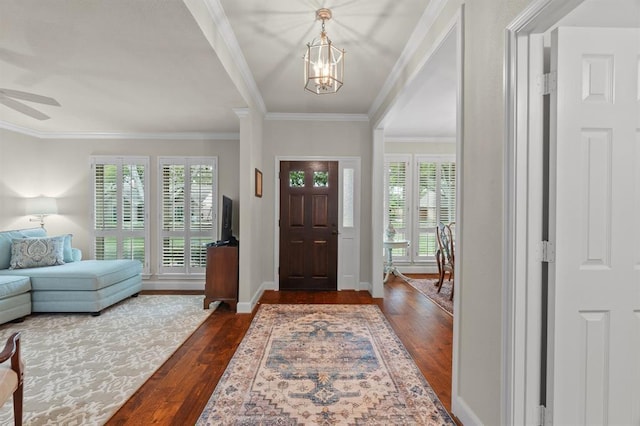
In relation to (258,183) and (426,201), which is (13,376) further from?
(426,201)

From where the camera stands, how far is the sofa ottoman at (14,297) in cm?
345

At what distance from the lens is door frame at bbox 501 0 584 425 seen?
1.44m

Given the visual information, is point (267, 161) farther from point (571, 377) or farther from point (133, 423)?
point (571, 377)

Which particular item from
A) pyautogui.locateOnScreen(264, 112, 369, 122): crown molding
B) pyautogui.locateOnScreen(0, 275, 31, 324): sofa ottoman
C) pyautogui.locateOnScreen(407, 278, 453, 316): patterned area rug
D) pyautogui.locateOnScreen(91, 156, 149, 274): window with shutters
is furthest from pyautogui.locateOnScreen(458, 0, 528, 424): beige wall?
pyautogui.locateOnScreen(91, 156, 149, 274): window with shutters

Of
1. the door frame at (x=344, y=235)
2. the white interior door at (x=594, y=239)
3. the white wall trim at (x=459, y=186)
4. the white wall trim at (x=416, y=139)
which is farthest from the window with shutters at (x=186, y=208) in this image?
the white interior door at (x=594, y=239)

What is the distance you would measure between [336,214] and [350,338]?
225cm

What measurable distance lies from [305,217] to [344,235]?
27.0 inches

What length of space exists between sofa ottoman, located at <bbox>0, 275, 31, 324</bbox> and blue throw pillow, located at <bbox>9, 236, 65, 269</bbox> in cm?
41

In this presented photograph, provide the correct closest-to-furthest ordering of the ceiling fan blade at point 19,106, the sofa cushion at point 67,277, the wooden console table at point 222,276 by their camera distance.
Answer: the ceiling fan blade at point 19,106, the sofa cushion at point 67,277, the wooden console table at point 222,276

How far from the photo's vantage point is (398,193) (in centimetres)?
639

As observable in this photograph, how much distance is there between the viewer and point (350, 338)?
3188 mm

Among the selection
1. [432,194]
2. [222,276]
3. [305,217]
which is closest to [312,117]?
[305,217]

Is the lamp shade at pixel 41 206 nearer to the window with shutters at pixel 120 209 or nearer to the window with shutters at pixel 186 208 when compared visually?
the window with shutters at pixel 120 209

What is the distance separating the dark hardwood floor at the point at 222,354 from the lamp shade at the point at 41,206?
331 centimetres
